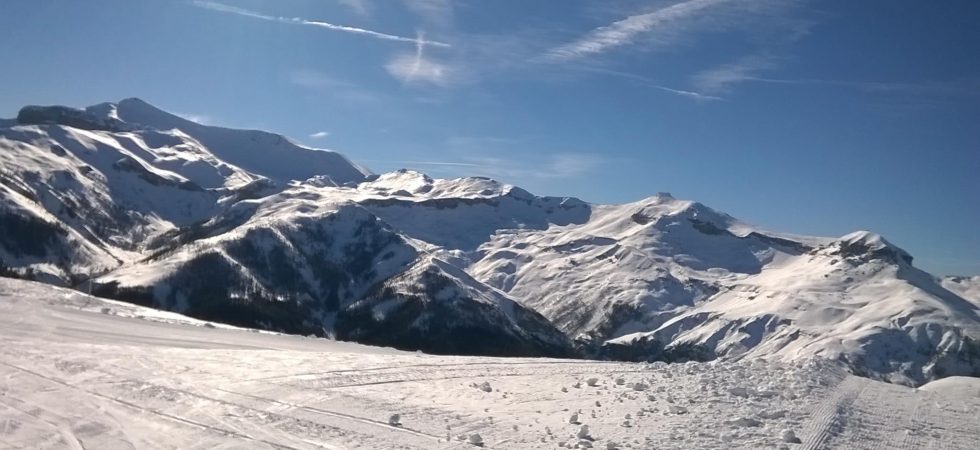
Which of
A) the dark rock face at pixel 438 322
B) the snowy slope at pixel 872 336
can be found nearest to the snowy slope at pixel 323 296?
the dark rock face at pixel 438 322

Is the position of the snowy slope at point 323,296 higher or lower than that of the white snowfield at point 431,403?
lower

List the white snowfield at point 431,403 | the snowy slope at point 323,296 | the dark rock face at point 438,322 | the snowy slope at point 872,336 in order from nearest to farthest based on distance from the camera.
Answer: the white snowfield at point 431,403, the snowy slope at point 323,296, the snowy slope at point 872,336, the dark rock face at point 438,322

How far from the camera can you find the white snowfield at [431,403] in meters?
21.6

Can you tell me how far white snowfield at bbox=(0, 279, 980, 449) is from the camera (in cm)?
2156

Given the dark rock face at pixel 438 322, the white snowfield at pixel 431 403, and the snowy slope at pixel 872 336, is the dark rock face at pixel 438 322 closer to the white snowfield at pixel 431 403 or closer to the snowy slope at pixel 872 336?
the snowy slope at pixel 872 336

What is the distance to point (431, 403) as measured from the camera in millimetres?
25891

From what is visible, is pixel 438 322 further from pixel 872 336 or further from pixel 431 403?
pixel 431 403

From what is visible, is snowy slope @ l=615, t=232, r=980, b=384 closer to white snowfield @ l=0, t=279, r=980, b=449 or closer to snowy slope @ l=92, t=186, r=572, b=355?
snowy slope @ l=92, t=186, r=572, b=355

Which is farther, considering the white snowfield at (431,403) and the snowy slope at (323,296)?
the snowy slope at (323,296)

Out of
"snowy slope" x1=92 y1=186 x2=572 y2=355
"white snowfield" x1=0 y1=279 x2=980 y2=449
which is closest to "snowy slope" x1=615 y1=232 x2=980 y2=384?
"snowy slope" x1=92 y1=186 x2=572 y2=355

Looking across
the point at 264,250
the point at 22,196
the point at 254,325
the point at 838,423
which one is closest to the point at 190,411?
the point at 838,423

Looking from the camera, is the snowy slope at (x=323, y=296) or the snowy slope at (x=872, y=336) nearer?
the snowy slope at (x=323, y=296)

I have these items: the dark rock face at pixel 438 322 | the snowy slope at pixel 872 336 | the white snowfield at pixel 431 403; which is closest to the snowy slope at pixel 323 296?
the dark rock face at pixel 438 322

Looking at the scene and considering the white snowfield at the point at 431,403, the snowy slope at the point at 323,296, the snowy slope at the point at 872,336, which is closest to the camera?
the white snowfield at the point at 431,403
